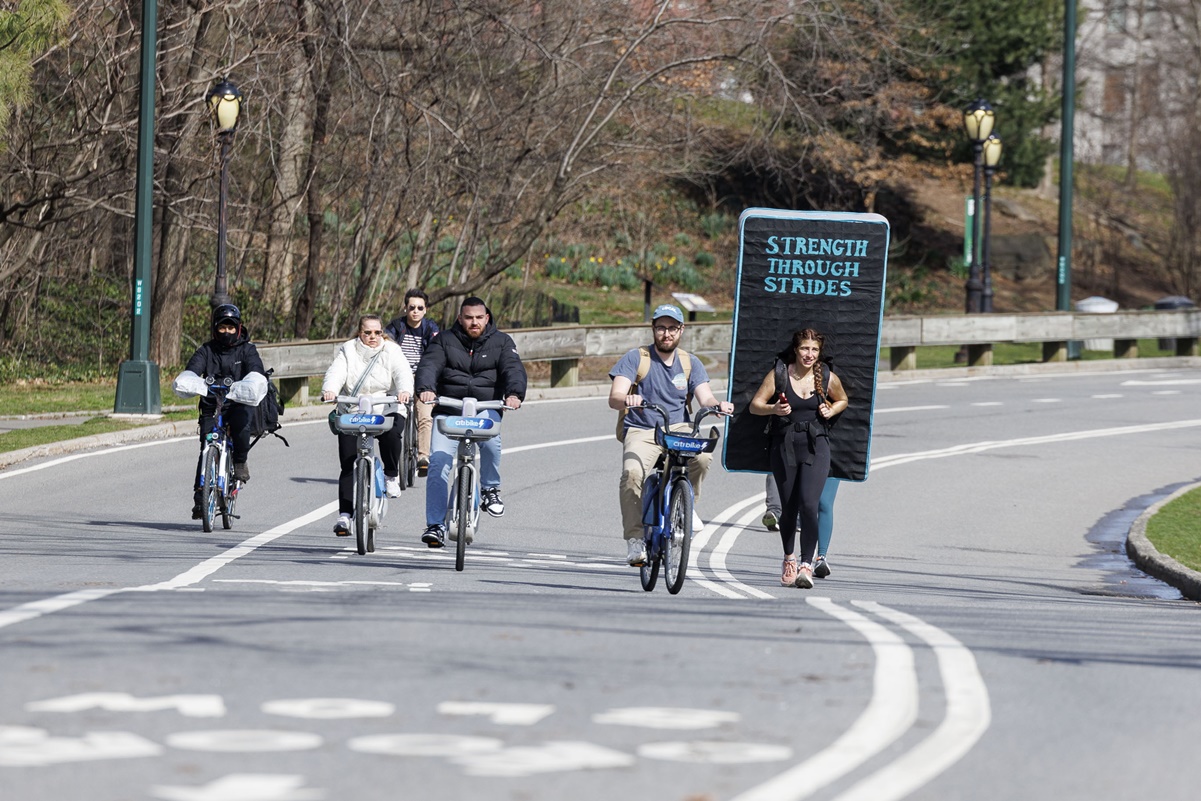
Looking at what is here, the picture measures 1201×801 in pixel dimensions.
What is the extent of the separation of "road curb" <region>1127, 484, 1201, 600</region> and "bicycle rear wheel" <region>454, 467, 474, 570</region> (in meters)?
5.07

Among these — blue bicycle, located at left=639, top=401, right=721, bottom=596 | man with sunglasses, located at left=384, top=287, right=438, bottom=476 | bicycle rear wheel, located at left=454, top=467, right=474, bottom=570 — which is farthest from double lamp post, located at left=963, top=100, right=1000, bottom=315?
blue bicycle, located at left=639, top=401, right=721, bottom=596

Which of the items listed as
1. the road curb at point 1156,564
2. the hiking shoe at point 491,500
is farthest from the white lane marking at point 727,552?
the road curb at point 1156,564

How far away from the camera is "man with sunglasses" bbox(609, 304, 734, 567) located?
11586 millimetres

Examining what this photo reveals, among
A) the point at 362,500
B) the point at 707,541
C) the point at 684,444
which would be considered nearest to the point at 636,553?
the point at 684,444

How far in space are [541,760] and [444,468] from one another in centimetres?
666

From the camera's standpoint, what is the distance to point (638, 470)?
38.4ft

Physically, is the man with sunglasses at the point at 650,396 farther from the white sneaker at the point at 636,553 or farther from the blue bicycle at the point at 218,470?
the blue bicycle at the point at 218,470

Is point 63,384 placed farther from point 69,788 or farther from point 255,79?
point 69,788

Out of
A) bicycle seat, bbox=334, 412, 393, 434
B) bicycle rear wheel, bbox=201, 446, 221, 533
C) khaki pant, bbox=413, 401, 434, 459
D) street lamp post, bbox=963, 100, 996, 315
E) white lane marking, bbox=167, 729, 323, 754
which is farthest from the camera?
street lamp post, bbox=963, 100, 996, 315

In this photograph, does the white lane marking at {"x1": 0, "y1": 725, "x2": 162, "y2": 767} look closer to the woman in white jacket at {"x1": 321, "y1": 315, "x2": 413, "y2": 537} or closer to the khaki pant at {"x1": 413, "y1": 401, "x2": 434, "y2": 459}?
the woman in white jacket at {"x1": 321, "y1": 315, "x2": 413, "y2": 537}

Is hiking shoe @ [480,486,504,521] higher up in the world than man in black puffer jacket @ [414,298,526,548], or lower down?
lower down

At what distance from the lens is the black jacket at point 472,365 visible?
12.7m

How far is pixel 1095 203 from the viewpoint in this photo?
59.6 metres

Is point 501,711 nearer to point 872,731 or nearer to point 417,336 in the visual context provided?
point 872,731
